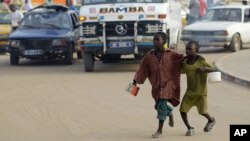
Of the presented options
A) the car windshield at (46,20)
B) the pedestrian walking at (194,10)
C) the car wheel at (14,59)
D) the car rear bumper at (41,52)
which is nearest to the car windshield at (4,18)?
the car windshield at (46,20)

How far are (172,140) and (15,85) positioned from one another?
7118mm

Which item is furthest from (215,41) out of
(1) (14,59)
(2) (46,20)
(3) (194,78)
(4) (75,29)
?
(3) (194,78)

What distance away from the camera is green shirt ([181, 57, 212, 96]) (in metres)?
8.87

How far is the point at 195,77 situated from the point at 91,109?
308 cm

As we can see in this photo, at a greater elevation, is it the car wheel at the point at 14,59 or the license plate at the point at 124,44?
the license plate at the point at 124,44

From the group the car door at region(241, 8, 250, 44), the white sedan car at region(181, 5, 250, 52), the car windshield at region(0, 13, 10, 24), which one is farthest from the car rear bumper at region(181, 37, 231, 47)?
the car windshield at region(0, 13, 10, 24)

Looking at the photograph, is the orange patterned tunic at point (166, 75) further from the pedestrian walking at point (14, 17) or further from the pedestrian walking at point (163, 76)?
the pedestrian walking at point (14, 17)

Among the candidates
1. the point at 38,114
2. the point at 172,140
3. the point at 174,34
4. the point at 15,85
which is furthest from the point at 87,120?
the point at 174,34

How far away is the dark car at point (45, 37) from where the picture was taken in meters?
19.7

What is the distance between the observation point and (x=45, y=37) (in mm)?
19703

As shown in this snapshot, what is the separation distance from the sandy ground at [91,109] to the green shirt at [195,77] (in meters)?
0.60

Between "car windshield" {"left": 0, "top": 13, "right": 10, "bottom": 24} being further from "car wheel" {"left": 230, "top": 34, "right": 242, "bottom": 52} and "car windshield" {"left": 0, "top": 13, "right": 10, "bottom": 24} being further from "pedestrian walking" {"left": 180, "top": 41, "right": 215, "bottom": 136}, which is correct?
"pedestrian walking" {"left": 180, "top": 41, "right": 215, "bottom": 136}

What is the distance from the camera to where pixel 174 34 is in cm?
1969

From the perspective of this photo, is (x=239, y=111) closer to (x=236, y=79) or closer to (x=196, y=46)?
(x=196, y=46)
